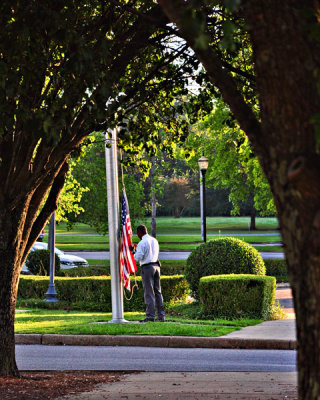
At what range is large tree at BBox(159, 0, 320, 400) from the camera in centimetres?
370

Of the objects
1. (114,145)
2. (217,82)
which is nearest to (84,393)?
(217,82)

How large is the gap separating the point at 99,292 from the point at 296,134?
51.6ft

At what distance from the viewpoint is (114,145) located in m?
14.0

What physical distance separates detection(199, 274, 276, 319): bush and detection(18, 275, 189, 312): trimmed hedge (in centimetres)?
272

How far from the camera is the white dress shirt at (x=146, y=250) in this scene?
14516mm

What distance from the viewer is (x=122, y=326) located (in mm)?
13438

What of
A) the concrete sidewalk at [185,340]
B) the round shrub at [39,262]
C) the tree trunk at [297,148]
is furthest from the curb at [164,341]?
the round shrub at [39,262]

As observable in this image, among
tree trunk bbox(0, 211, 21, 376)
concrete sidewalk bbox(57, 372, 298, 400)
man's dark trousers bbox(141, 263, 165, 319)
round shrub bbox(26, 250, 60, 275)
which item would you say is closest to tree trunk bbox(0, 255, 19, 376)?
tree trunk bbox(0, 211, 21, 376)

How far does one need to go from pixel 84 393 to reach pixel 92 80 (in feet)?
10.6

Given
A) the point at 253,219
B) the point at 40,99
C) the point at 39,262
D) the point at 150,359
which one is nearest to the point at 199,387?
the point at 150,359

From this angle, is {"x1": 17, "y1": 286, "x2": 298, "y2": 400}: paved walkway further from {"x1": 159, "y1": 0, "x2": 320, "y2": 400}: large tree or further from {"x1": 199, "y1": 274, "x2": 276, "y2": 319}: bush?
{"x1": 199, "y1": 274, "x2": 276, "y2": 319}: bush

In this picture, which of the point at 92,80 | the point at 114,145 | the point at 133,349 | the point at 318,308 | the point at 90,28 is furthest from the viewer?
the point at 114,145

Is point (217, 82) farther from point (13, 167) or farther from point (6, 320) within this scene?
point (6, 320)

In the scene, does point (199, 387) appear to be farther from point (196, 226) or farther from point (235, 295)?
point (196, 226)
